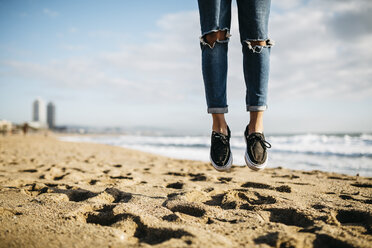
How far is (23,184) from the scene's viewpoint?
226 cm

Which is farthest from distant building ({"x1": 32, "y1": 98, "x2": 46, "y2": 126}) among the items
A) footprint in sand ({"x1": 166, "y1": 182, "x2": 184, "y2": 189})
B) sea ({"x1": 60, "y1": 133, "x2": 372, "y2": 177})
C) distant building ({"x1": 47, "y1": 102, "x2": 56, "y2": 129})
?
footprint in sand ({"x1": 166, "y1": 182, "x2": 184, "y2": 189})

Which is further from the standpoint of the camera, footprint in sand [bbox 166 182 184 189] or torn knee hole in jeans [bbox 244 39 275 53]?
footprint in sand [bbox 166 182 184 189]

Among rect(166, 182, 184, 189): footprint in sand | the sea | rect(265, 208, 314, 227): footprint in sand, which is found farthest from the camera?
the sea

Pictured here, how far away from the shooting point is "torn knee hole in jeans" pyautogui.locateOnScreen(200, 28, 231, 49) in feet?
5.55

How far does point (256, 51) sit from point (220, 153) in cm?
81

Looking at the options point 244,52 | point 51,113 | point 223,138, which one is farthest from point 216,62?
point 51,113

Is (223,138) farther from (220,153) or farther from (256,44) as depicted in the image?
(256,44)

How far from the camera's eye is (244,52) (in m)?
1.73

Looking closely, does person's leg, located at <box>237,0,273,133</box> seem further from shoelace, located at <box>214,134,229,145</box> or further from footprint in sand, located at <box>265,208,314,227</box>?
footprint in sand, located at <box>265,208,314,227</box>

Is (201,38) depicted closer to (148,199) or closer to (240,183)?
(148,199)

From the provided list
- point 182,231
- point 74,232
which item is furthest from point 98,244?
point 182,231

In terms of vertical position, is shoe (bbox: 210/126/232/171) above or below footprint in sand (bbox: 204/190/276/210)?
above

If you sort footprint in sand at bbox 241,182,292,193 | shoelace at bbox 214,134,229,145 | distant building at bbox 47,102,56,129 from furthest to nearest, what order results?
distant building at bbox 47,102,56,129, footprint in sand at bbox 241,182,292,193, shoelace at bbox 214,134,229,145

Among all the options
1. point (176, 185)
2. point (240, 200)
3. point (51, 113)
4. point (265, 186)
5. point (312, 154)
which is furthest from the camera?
point (51, 113)
